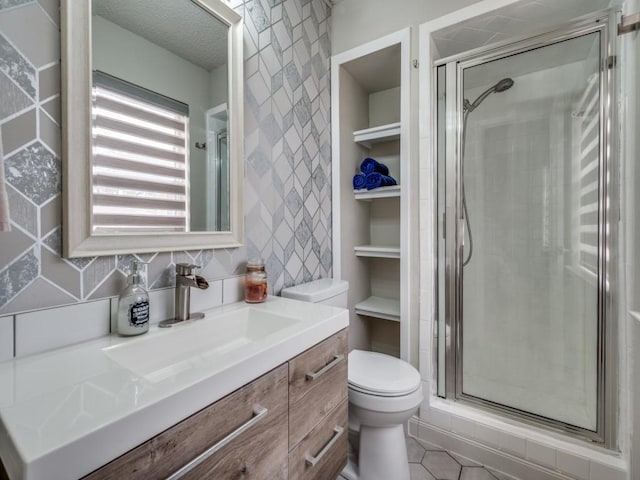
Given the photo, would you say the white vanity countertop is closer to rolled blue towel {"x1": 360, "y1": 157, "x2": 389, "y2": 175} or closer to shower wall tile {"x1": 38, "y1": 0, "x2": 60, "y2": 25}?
shower wall tile {"x1": 38, "y1": 0, "x2": 60, "y2": 25}

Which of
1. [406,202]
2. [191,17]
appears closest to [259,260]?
[406,202]

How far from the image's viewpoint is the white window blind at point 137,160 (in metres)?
0.92

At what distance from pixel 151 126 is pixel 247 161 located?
1.39 ft

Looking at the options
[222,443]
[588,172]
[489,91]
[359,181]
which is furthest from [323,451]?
[489,91]

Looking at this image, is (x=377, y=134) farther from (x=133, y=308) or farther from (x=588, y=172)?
(x=133, y=308)

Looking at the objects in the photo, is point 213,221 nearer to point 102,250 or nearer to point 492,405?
point 102,250

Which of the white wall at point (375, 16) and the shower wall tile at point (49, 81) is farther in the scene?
the white wall at point (375, 16)

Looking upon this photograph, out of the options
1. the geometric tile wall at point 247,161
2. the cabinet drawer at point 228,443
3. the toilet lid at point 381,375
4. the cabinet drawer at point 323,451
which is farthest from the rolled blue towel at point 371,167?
the cabinet drawer at point 228,443

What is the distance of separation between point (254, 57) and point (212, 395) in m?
1.42

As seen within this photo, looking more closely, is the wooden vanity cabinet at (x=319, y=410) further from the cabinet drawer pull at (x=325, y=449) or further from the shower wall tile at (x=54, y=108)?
the shower wall tile at (x=54, y=108)

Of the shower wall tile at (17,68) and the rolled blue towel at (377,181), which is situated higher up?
the shower wall tile at (17,68)

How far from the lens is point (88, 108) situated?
88 cm

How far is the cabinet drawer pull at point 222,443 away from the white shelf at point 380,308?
4.20 ft

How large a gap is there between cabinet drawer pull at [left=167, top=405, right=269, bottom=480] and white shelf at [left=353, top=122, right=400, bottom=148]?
5.53 ft
